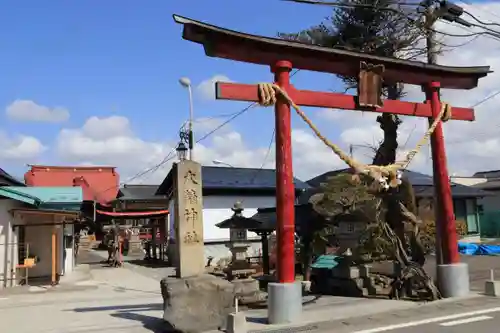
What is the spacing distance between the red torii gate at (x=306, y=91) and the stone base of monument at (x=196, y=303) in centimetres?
133

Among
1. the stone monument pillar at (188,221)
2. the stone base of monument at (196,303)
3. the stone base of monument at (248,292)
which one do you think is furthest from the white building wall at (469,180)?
the stone base of monument at (196,303)

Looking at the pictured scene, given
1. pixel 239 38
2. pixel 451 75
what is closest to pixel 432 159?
pixel 451 75

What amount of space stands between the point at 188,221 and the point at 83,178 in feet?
133

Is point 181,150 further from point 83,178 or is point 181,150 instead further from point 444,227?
point 83,178

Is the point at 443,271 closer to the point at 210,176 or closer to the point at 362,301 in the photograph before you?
the point at 362,301

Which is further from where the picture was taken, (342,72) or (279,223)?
(342,72)

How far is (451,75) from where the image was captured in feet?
43.6

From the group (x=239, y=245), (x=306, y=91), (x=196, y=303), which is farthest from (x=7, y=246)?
(x=306, y=91)

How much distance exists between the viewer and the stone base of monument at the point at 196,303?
9.76m

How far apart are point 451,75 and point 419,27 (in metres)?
3.94

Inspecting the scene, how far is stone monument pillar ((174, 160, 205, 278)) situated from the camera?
10.2m

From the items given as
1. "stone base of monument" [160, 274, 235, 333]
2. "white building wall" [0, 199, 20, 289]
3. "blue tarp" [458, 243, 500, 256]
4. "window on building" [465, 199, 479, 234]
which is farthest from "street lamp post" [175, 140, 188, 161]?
"window on building" [465, 199, 479, 234]

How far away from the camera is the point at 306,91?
36.8 feet

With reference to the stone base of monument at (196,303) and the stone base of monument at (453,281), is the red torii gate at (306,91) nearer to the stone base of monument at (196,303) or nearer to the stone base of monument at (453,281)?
the stone base of monument at (453,281)
